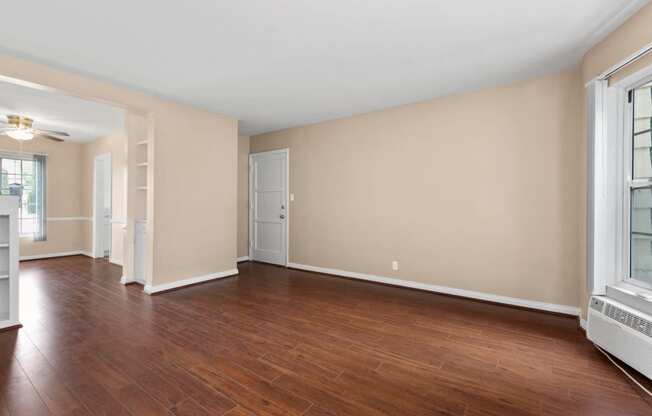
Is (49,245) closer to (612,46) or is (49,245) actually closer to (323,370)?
(323,370)

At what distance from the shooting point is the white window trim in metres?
2.43

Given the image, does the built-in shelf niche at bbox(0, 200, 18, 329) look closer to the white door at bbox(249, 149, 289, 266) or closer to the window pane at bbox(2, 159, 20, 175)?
the white door at bbox(249, 149, 289, 266)

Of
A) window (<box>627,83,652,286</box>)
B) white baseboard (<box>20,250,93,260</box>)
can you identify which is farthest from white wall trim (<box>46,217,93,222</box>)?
window (<box>627,83,652,286</box>)

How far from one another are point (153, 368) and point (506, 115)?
4291mm

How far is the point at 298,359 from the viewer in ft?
7.59

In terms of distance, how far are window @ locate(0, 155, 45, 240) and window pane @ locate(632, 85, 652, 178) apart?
9.34 meters

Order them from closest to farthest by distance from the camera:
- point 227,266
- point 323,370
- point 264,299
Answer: point 323,370, point 264,299, point 227,266

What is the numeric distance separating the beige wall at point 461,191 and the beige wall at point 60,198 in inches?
223

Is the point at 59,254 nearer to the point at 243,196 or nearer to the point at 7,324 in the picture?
the point at 243,196

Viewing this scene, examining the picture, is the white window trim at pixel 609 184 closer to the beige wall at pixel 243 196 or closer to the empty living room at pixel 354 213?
the empty living room at pixel 354 213

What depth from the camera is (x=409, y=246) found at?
167 inches

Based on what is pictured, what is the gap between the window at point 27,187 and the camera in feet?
19.3

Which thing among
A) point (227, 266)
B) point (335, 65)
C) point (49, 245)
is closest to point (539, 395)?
point (335, 65)

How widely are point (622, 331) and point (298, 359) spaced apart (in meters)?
2.37
